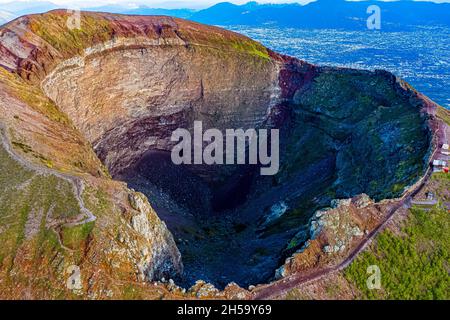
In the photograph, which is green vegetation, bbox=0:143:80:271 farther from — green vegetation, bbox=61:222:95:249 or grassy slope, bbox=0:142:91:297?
green vegetation, bbox=61:222:95:249

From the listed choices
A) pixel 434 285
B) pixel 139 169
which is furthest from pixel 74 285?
pixel 139 169

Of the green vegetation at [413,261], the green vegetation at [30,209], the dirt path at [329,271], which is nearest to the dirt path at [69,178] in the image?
the green vegetation at [30,209]

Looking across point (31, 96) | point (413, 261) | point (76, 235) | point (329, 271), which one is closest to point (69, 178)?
point (76, 235)

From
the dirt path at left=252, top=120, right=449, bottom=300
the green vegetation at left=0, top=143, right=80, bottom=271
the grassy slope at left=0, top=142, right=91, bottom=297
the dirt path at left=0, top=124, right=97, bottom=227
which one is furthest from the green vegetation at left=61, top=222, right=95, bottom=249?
the dirt path at left=252, top=120, right=449, bottom=300

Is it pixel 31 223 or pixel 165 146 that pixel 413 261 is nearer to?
pixel 31 223

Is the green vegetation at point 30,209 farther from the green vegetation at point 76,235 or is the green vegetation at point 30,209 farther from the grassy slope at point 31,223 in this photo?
the green vegetation at point 76,235

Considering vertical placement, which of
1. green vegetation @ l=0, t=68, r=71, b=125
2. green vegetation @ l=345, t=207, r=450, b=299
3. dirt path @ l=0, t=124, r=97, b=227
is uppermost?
green vegetation @ l=0, t=68, r=71, b=125

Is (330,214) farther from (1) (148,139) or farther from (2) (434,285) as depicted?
(1) (148,139)
